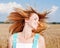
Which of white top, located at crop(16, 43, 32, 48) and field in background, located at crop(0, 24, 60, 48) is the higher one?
field in background, located at crop(0, 24, 60, 48)

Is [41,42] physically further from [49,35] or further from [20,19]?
[20,19]

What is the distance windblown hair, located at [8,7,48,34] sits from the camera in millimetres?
1983

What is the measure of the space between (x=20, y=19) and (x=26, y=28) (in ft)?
0.47

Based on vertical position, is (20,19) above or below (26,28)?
above

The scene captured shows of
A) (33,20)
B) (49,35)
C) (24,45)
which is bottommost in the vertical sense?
(24,45)

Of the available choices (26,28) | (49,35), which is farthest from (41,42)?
(26,28)

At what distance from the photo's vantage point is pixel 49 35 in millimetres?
2055

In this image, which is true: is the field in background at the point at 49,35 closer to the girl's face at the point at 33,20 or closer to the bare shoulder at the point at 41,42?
the bare shoulder at the point at 41,42

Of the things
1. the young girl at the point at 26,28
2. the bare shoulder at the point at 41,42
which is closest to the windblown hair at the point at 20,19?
the young girl at the point at 26,28

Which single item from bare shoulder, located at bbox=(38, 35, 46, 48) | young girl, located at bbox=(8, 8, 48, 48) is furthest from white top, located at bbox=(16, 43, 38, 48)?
bare shoulder, located at bbox=(38, 35, 46, 48)

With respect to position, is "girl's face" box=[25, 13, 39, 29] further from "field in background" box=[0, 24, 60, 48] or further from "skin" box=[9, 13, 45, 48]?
"field in background" box=[0, 24, 60, 48]

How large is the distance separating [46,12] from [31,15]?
0.21 meters

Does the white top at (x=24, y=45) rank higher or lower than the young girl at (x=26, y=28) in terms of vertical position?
lower

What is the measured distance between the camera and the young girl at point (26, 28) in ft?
6.49
